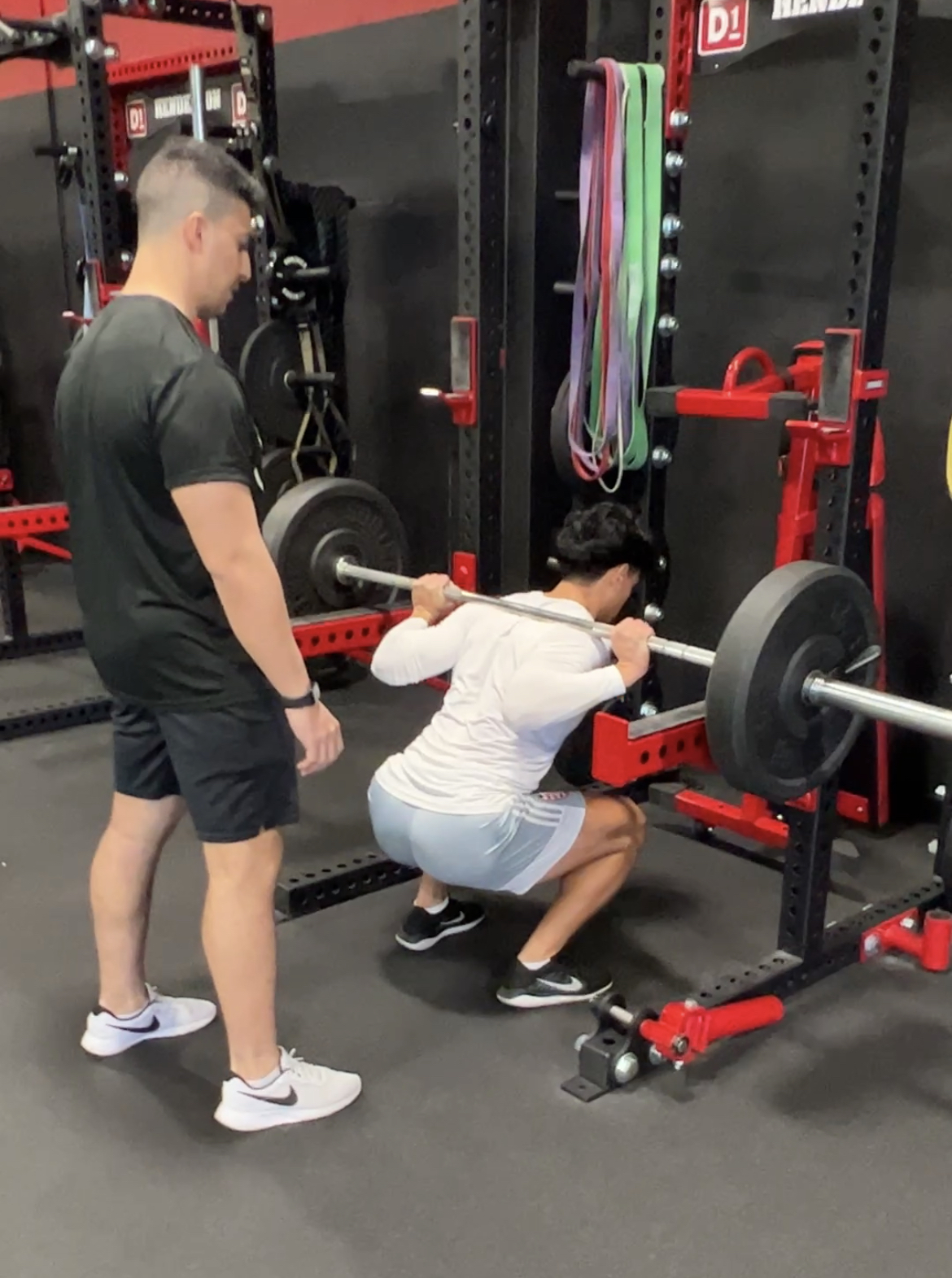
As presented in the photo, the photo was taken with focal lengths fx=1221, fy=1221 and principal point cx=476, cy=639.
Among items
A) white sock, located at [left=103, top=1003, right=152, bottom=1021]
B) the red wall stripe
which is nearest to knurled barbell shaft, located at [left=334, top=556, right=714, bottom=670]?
white sock, located at [left=103, top=1003, right=152, bottom=1021]

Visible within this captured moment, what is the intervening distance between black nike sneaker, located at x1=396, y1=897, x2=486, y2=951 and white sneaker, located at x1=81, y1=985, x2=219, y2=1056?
0.46 m

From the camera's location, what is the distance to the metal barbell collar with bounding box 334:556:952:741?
5.94 feet

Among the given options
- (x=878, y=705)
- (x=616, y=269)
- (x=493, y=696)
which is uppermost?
(x=616, y=269)

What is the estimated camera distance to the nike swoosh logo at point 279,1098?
2.05m

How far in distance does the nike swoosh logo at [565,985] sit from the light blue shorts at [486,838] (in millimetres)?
203

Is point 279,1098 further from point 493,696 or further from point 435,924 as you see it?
point 493,696

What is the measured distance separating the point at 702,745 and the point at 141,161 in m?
3.78

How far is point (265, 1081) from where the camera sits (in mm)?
2055

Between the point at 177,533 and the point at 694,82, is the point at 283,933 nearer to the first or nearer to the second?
the point at 177,533

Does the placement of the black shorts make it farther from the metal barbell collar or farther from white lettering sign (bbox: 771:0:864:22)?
white lettering sign (bbox: 771:0:864:22)

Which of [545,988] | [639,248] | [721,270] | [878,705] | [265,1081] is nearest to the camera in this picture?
[878,705]

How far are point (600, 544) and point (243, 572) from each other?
2.54ft

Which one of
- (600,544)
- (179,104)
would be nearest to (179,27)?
(179,104)

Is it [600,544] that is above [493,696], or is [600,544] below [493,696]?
above
